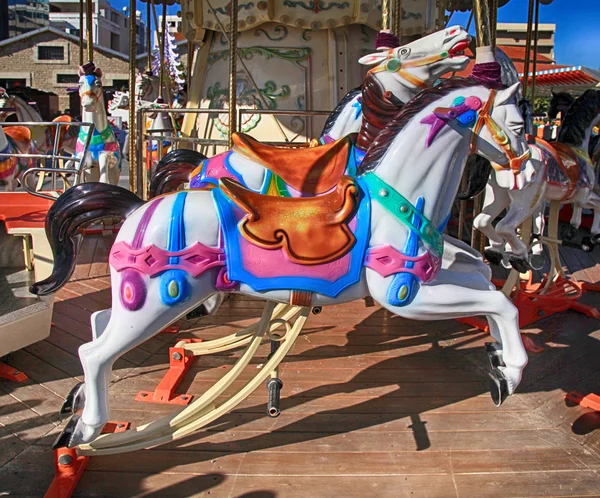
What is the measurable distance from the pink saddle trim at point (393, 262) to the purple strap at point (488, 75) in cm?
61

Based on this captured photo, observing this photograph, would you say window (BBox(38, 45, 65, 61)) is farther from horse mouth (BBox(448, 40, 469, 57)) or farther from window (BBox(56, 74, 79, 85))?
horse mouth (BBox(448, 40, 469, 57))

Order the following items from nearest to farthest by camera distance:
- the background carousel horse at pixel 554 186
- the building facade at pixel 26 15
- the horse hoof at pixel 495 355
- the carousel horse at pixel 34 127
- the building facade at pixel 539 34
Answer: the horse hoof at pixel 495 355
the background carousel horse at pixel 554 186
the carousel horse at pixel 34 127
the building facade at pixel 539 34
the building facade at pixel 26 15

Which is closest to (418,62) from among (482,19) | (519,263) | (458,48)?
(458,48)

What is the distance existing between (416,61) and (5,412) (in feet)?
8.25

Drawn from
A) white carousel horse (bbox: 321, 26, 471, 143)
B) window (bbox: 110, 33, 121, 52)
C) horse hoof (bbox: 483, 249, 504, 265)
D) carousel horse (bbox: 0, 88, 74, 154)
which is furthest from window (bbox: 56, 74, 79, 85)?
white carousel horse (bbox: 321, 26, 471, 143)

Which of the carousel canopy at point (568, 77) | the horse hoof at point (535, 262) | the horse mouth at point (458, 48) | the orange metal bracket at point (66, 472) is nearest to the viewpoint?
the orange metal bracket at point (66, 472)

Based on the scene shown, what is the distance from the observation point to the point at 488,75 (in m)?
2.02

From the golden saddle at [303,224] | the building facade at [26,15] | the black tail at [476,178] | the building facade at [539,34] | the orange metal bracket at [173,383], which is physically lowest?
the orange metal bracket at [173,383]

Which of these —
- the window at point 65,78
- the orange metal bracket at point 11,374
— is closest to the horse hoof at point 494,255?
the orange metal bracket at point 11,374

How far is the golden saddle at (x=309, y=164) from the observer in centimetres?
220

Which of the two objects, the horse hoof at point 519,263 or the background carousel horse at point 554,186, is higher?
the background carousel horse at point 554,186

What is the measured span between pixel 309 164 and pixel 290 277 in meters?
0.47

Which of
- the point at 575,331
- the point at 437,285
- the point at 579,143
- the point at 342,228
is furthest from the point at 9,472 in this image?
the point at 579,143

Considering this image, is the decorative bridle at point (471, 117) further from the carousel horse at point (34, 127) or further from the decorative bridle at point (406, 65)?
the carousel horse at point (34, 127)
